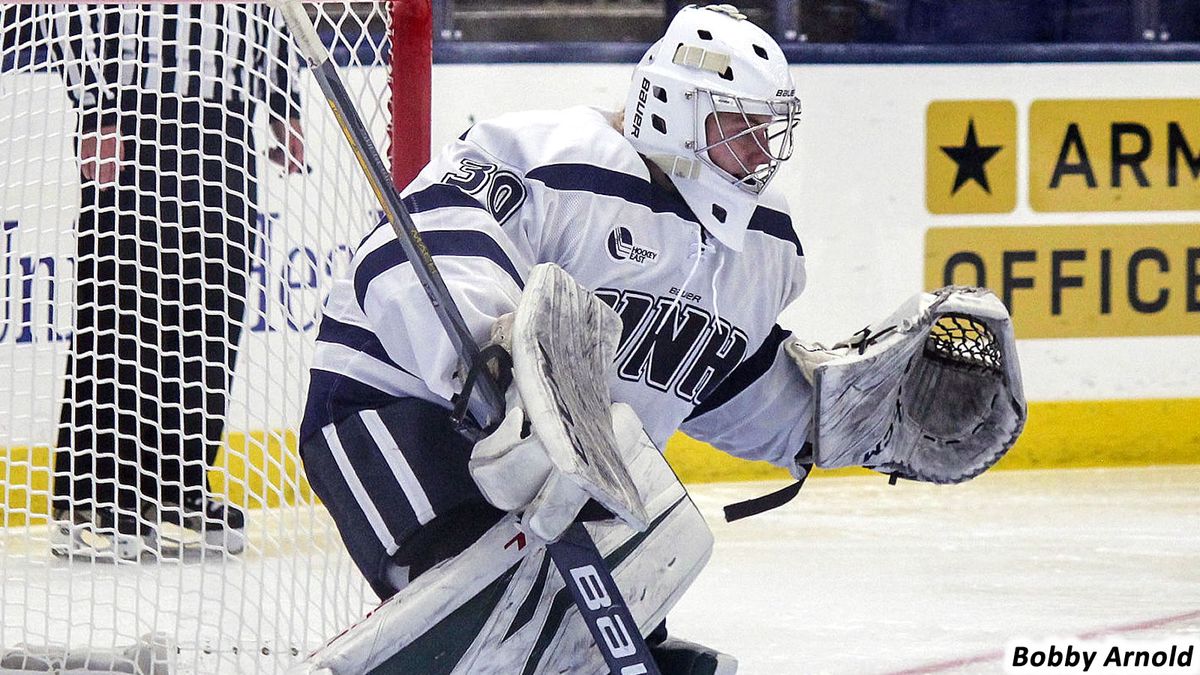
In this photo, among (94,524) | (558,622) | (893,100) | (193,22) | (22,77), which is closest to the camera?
(558,622)

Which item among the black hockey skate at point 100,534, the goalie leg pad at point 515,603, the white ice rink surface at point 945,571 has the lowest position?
the white ice rink surface at point 945,571

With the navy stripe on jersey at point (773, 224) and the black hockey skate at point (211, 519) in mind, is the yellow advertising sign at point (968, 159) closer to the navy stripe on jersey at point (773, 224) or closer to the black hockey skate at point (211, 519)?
the black hockey skate at point (211, 519)

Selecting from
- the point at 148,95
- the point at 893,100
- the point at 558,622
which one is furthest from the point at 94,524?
the point at 893,100

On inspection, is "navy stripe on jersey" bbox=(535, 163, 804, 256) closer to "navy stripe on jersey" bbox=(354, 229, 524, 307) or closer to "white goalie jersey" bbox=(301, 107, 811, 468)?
"white goalie jersey" bbox=(301, 107, 811, 468)

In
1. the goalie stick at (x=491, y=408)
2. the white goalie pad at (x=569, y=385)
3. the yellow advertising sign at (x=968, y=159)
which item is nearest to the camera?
the white goalie pad at (x=569, y=385)

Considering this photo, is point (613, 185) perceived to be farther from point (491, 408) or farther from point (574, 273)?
point (491, 408)

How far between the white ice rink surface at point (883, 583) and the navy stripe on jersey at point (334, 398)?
58 cm

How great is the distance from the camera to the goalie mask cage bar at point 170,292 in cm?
248

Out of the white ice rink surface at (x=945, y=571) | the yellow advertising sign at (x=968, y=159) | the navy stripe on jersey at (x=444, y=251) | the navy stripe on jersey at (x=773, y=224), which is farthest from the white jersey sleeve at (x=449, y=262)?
the yellow advertising sign at (x=968, y=159)

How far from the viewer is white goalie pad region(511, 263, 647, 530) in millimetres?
1567

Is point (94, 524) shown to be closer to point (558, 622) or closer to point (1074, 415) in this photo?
point (558, 622)

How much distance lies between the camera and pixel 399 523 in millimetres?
1835

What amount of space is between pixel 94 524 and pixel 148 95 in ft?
2.24

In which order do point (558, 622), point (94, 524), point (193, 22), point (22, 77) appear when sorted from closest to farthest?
point (558, 622) < point (193, 22) < point (94, 524) < point (22, 77)
